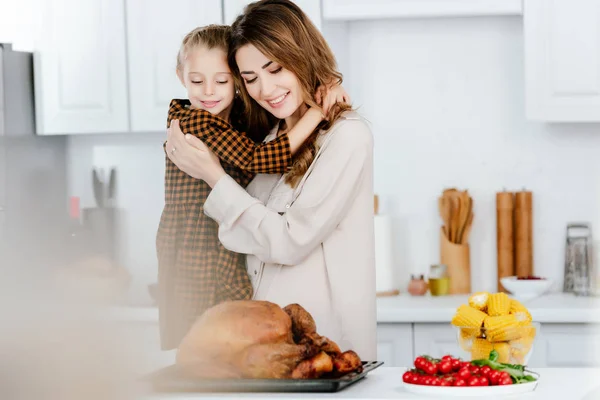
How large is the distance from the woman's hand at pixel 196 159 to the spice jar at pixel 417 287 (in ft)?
4.54

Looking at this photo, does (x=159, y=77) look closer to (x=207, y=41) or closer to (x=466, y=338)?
(x=207, y=41)

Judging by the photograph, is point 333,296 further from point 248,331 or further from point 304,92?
point 248,331

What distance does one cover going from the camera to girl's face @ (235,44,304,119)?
1.43 metres

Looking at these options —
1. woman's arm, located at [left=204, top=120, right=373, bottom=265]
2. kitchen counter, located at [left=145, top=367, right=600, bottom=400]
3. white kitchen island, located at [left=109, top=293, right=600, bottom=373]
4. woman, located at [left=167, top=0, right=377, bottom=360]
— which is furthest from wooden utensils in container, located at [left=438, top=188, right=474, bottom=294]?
kitchen counter, located at [left=145, top=367, right=600, bottom=400]

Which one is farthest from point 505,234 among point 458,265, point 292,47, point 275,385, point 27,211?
point 27,211

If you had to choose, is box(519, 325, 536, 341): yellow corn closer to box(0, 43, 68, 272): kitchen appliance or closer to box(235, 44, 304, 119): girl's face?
box(235, 44, 304, 119): girl's face

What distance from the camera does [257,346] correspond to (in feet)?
2.99

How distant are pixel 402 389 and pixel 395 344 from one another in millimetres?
1407

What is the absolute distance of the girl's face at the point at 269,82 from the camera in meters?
1.43

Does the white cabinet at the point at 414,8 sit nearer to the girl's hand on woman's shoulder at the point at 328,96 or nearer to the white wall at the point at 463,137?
the white wall at the point at 463,137

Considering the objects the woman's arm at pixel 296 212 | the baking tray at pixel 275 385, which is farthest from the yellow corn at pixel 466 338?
the woman's arm at pixel 296 212

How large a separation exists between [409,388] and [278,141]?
0.56 metres

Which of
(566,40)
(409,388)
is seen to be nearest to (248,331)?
(409,388)

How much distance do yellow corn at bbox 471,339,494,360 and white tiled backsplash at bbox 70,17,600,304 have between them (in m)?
1.73
